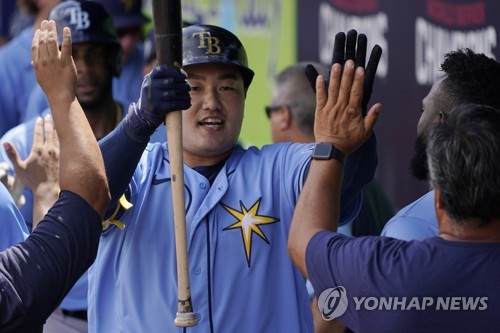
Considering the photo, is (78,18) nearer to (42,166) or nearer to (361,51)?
(42,166)

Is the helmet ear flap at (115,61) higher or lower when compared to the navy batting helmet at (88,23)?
lower

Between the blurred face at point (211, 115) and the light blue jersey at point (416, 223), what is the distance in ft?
2.00

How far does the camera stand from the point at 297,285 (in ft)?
11.5

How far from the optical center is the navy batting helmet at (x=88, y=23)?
5.33 meters

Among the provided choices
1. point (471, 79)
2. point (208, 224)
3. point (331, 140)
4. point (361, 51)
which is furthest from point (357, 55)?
point (208, 224)

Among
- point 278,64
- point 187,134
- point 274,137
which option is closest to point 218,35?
point 187,134

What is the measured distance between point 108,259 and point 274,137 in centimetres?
185

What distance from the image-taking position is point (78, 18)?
538 cm

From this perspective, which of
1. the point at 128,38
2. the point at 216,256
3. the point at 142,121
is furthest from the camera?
the point at 128,38

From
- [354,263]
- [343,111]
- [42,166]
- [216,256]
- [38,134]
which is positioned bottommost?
[216,256]

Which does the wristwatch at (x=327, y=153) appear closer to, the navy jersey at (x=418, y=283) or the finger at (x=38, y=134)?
the navy jersey at (x=418, y=283)

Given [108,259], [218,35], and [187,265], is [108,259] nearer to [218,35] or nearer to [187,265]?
[187,265]

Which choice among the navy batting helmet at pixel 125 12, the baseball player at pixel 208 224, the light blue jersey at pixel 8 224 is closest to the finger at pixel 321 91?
the baseball player at pixel 208 224

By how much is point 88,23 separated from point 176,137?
2.34 meters
